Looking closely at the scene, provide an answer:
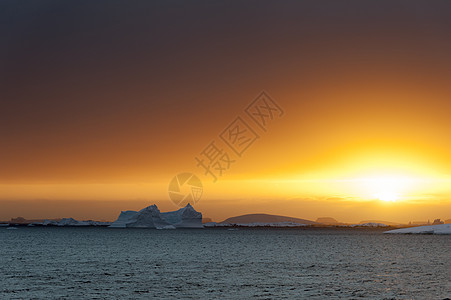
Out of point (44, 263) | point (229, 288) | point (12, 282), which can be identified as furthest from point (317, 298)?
point (44, 263)

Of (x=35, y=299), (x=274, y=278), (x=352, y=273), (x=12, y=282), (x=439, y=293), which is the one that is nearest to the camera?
(x=35, y=299)

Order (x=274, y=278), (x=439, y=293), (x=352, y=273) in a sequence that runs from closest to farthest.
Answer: (x=439, y=293) → (x=274, y=278) → (x=352, y=273)

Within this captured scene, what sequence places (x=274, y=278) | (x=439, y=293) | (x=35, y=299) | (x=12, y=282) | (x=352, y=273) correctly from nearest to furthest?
1. (x=35, y=299)
2. (x=439, y=293)
3. (x=12, y=282)
4. (x=274, y=278)
5. (x=352, y=273)

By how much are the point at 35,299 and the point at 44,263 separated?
117ft

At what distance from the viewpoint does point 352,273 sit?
63.7 m

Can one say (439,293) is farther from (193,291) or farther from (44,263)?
(44,263)

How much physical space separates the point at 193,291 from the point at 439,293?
23.1 meters

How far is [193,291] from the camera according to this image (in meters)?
46.2

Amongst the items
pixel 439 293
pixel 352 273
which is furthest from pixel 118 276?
pixel 439 293

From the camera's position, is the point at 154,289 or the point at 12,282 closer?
the point at 154,289

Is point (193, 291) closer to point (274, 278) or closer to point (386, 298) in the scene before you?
point (274, 278)

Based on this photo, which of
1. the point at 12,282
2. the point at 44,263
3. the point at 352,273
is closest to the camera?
the point at 12,282

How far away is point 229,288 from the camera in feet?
159

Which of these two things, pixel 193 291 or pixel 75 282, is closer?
pixel 193 291
